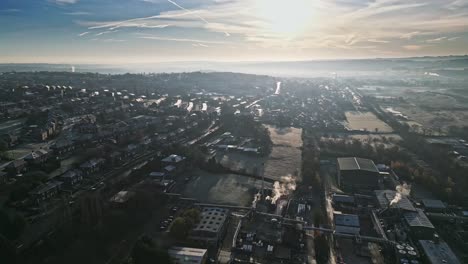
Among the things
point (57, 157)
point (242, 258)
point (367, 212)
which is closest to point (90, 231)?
point (242, 258)

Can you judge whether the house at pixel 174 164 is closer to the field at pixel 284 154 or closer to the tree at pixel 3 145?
the field at pixel 284 154

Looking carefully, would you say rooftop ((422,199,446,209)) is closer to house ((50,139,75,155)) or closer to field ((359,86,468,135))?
field ((359,86,468,135))

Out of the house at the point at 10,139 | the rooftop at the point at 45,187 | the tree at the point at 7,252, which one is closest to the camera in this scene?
the tree at the point at 7,252

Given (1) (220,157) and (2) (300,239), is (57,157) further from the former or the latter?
(2) (300,239)

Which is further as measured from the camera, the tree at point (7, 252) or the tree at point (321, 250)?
the tree at point (321, 250)

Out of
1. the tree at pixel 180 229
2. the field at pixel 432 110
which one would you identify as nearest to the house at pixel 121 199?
the tree at pixel 180 229

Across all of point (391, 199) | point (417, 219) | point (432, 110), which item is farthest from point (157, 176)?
point (432, 110)

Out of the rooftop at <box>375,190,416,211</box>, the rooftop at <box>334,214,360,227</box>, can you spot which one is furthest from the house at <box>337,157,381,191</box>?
the rooftop at <box>334,214,360,227</box>
